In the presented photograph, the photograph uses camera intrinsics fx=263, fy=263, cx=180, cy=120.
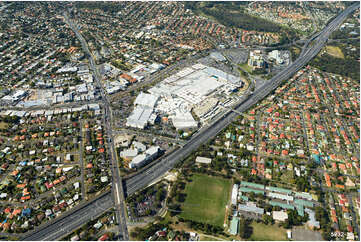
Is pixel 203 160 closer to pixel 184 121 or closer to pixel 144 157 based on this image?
pixel 144 157

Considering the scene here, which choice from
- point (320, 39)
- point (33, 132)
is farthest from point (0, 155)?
point (320, 39)

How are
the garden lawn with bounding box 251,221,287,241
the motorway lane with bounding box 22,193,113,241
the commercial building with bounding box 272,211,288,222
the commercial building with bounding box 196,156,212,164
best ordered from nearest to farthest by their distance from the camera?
the motorway lane with bounding box 22,193,113,241
the garden lawn with bounding box 251,221,287,241
the commercial building with bounding box 272,211,288,222
the commercial building with bounding box 196,156,212,164

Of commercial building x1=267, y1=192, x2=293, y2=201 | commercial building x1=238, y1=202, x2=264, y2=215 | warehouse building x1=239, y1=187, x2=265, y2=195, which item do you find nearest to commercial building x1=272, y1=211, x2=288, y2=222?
commercial building x1=238, y1=202, x2=264, y2=215

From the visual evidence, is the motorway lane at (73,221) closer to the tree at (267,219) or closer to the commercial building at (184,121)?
the commercial building at (184,121)

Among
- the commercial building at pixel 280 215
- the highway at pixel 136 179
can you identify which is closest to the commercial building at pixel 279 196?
the commercial building at pixel 280 215

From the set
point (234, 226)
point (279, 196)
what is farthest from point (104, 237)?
point (279, 196)

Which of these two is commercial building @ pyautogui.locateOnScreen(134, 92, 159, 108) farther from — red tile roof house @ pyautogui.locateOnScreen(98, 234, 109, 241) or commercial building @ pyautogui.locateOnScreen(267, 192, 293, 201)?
commercial building @ pyautogui.locateOnScreen(267, 192, 293, 201)
